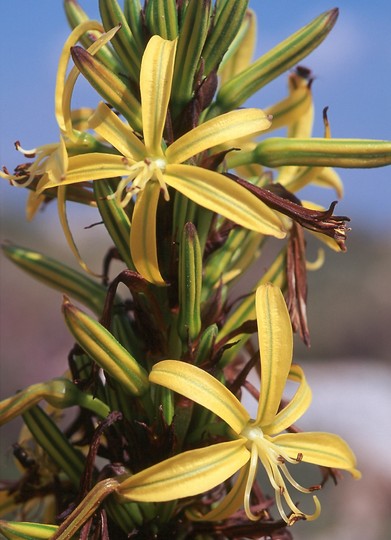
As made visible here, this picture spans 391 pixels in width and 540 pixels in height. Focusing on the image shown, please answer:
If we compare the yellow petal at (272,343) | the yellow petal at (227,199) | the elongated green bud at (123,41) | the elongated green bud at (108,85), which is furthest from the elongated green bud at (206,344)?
the elongated green bud at (123,41)

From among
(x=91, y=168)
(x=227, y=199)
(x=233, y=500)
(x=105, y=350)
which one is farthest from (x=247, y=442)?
(x=91, y=168)

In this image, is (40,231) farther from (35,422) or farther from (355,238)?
(35,422)

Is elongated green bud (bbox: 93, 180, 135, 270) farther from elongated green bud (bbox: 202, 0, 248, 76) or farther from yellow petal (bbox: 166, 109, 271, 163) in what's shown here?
elongated green bud (bbox: 202, 0, 248, 76)

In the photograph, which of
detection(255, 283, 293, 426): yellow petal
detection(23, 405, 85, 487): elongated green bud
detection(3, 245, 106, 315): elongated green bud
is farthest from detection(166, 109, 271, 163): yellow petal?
detection(23, 405, 85, 487): elongated green bud

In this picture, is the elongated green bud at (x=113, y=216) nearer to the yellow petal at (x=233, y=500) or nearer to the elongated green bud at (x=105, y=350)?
the elongated green bud at (x=105, y=350)

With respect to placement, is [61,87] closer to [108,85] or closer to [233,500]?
[108,85]

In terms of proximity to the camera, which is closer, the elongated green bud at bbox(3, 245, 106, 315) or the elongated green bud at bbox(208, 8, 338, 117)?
the elongated green bud at bbox(208, 8, 338, 117)
